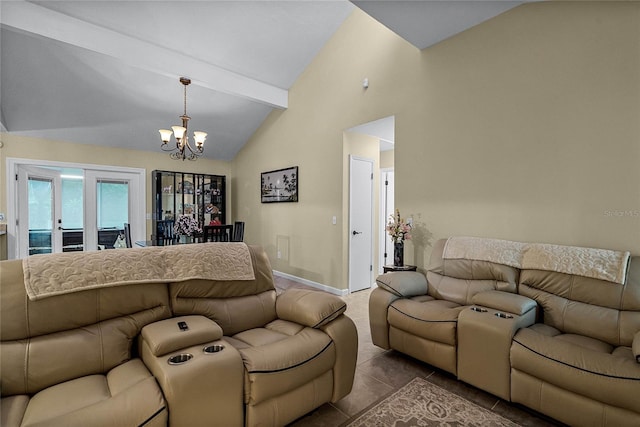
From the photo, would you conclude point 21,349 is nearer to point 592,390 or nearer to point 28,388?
point 28,388

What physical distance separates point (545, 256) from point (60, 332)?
325 cm

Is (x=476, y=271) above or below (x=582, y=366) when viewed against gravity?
above

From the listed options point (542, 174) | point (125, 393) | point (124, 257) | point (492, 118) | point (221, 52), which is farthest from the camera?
point (221, 52)

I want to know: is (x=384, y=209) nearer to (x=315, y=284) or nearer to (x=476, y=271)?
(x=315, y=284)

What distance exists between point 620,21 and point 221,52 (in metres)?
4.27

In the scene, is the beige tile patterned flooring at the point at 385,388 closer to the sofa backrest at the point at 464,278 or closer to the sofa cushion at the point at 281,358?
the sofa cushion at the point at 281,358

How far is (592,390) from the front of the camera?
1593 millimetres

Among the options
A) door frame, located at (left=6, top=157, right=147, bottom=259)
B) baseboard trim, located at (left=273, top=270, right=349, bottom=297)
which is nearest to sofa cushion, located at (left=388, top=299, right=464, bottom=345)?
baseboard trim, located at (left=273, top=270, right=349, bottom=297)

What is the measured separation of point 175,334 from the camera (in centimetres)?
156

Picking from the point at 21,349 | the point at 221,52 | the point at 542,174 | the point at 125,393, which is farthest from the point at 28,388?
the point at 221,52

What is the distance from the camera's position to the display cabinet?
5.98 m

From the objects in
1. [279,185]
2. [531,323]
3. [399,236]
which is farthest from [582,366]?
[279,185]

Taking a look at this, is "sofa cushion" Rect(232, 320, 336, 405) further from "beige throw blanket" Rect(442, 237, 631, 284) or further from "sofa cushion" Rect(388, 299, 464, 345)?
"beige throw blanket" Rect(442, 237, 631, 284)

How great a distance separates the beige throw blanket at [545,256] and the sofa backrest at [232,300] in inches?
69.3
